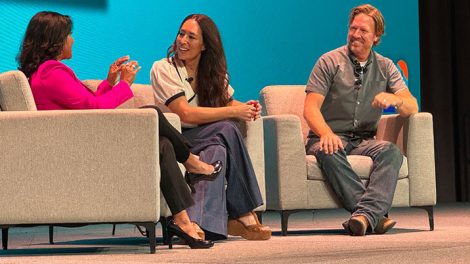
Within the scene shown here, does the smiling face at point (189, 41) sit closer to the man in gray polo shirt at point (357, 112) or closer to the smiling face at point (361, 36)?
the man in gray polo shirt at point (357, 112)

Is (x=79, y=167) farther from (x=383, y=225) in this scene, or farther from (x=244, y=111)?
(x=383, y=225)

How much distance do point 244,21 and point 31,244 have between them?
3.06m

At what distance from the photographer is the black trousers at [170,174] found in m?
3.78

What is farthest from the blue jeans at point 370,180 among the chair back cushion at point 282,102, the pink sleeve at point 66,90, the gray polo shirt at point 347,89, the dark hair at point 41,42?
the dark hair at point 41,42

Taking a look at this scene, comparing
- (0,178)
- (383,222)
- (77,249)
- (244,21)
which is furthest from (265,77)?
(0,178)

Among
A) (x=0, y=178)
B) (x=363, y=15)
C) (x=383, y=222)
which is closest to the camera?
(x=0, y=178)

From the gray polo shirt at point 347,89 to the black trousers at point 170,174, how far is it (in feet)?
3.89

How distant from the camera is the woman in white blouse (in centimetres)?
409

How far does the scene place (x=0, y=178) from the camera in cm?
361

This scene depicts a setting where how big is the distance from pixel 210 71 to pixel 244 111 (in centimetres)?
27

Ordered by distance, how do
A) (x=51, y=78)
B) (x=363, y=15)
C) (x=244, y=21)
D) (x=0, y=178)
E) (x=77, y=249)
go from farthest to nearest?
(x=244, y=21)
(x=363, y=15)
(x=77, y=249)
(x=51, y=78)
(x=0, y=178)

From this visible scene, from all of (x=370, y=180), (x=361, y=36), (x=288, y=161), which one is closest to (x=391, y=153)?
(x=370, y=180)

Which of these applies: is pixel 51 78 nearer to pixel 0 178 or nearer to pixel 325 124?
pixel 0 178

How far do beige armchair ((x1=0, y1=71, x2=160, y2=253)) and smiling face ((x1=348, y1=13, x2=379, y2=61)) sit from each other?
1.59 metres
